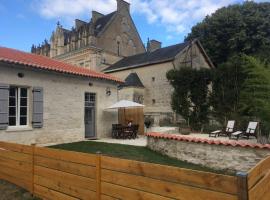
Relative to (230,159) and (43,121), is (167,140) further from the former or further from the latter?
(43,121)

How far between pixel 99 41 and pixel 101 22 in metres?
4.47

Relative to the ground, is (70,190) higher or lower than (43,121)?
lower

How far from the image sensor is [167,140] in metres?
11.1

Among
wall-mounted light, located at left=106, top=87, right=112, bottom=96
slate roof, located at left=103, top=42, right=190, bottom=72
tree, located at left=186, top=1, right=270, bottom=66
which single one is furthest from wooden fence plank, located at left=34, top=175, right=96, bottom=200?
tree, located at left=186, top=1, right=270, bottom=66

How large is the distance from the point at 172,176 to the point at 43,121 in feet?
35.3

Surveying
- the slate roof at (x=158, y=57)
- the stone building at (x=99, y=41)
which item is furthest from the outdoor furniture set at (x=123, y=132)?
the stone building at (x=99, y=41)

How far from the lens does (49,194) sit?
542 centimetres

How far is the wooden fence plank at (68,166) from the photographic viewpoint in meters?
4.60

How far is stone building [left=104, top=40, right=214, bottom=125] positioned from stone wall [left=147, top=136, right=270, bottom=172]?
1755 centimetres

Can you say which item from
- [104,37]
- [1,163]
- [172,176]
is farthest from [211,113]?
[104,37]

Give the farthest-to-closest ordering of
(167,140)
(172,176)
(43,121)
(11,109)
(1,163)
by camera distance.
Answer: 1. (43,121)
2. (11,109)
3. (167,140)
4. (1,163)
5. (172,176)

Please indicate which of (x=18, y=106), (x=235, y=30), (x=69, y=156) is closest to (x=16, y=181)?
(x=69, y=156)

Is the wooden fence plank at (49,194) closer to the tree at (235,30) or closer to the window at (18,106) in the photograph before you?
the window at (18,106)

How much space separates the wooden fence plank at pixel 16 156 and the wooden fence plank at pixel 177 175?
7.69 feet
